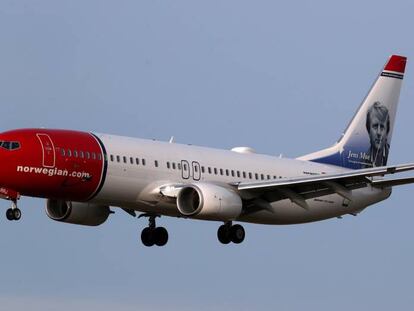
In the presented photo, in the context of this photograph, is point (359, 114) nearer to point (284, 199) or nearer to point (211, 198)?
point (284, 199)

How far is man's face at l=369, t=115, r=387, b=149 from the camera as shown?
7900 centimetres

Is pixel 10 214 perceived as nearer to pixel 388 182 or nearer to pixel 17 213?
pixel 17 213

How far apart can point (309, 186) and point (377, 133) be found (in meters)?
12.7

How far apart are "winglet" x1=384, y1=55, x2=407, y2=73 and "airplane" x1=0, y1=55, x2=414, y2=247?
21.8ft

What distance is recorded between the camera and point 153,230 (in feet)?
233

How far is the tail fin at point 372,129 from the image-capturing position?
77.1 meters

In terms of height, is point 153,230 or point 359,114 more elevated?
point 359,114

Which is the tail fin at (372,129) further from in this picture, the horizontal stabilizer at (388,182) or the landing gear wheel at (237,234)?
the landing gear wheel at (237,234)

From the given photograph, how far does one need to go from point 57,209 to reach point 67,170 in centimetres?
688

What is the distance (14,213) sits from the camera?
2413 inches

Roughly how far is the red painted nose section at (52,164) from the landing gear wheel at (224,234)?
766 cm

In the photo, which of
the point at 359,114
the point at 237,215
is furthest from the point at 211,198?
the point at 359,114

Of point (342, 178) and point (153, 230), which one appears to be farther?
point (153, 230)

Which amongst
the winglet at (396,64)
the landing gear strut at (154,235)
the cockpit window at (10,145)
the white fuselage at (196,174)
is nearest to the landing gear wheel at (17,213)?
the cockpit window at (10,145)
